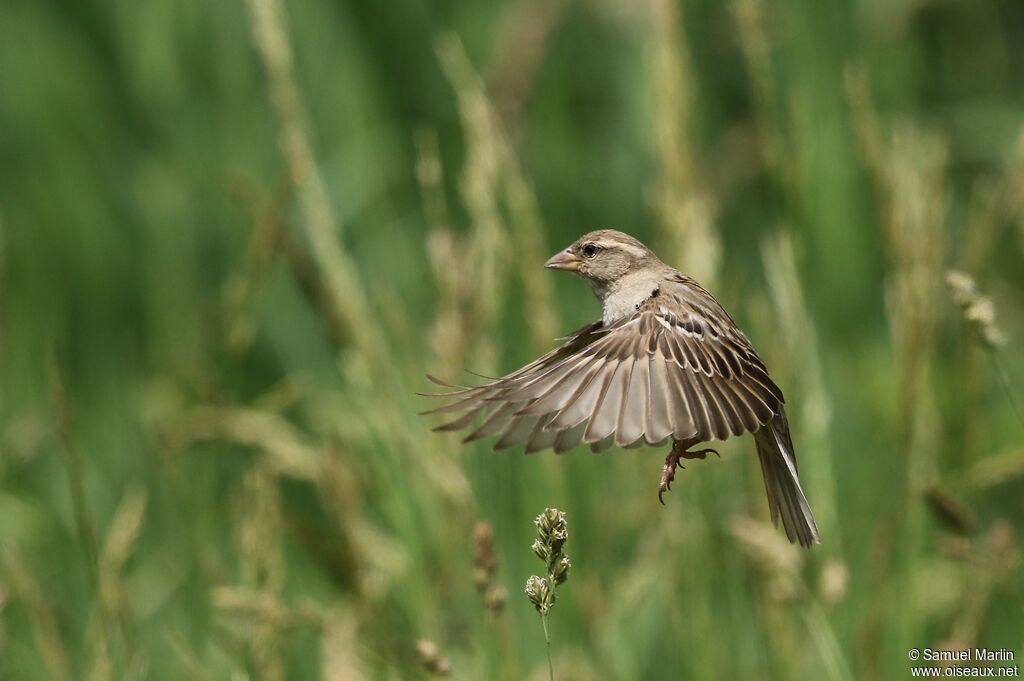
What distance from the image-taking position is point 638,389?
240cm

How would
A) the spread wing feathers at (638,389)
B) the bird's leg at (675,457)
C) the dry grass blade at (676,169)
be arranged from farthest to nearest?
the dry grass blade at (676,169)
the bird's leg at (675,457)
the spread wing feathers at (638,389)

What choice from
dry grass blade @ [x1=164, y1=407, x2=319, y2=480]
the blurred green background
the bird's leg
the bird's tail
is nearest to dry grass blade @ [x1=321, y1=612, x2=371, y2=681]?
the blurred green background

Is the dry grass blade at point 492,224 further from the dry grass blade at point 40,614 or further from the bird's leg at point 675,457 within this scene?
the dry grass blade at point 40,614

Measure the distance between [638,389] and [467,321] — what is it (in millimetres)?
1226

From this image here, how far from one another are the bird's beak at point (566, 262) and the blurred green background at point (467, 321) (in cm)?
22

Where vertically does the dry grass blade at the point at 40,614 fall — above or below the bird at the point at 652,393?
below

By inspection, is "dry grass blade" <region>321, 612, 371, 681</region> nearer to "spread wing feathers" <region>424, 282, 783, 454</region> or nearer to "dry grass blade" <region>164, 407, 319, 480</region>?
"dry grass blade" <region>164, 407, 319, 480</region>

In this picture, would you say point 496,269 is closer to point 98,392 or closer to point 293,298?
point 293,298

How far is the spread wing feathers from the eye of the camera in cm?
227

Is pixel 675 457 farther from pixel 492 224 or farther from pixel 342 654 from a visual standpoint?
pixel 492 224

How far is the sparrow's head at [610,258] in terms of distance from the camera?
323 cm

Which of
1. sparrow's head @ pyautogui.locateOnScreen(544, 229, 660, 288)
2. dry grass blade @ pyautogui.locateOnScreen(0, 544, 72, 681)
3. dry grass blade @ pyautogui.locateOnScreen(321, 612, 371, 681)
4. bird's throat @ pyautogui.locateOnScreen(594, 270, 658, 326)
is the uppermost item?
sparrow's head @ pyautogui.locateOnScreen(544, 229, 660, 288)

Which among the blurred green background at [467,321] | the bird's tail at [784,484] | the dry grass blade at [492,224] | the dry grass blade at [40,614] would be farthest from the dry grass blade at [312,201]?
the bird's tail at [784,484]

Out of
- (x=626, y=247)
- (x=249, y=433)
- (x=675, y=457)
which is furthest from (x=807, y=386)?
(x=249, y=433)
